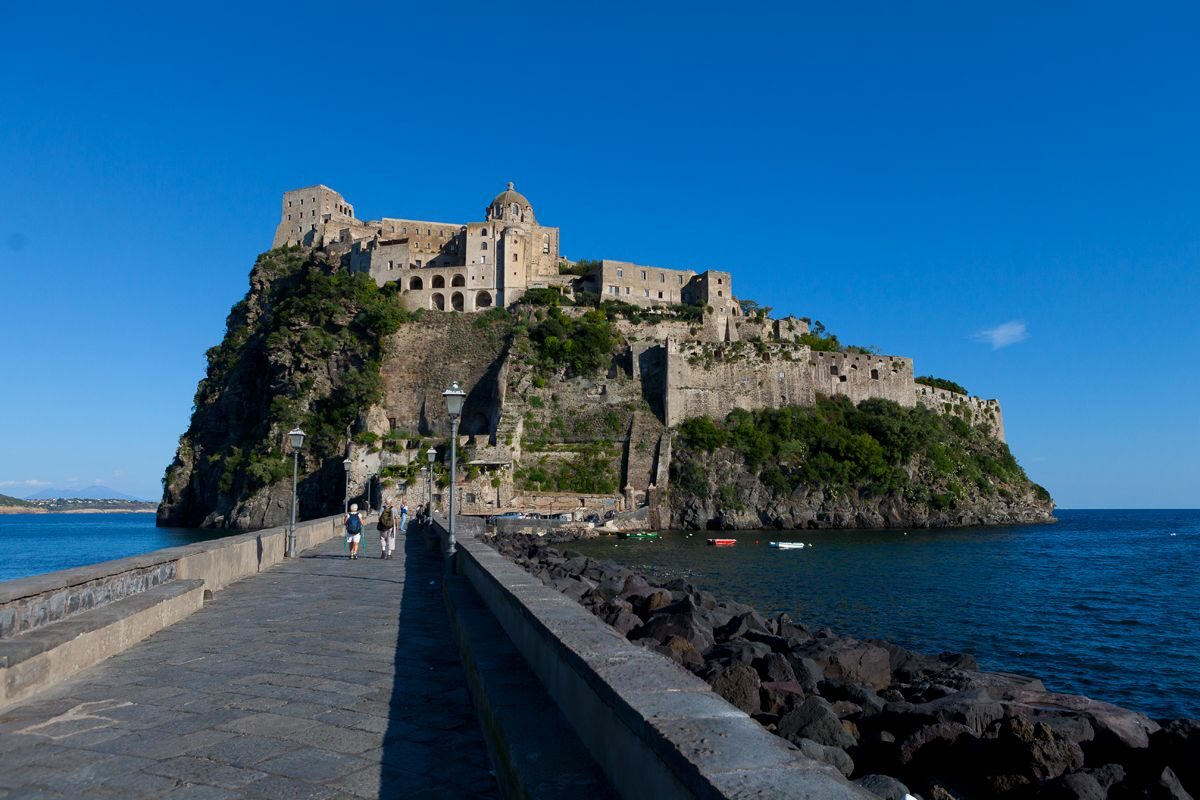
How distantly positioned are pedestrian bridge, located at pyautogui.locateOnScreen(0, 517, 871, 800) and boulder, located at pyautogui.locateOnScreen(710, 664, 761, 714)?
2458mm

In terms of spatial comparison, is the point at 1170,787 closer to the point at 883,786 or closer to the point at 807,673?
the point at 883,786

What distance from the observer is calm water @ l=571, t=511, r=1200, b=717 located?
16.7m

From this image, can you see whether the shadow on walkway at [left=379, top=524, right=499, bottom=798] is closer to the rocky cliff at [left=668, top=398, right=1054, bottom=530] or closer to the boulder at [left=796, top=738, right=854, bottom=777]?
the boulder at [left=796, top=738, right=854, bottom=777]

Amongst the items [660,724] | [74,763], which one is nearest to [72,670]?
[74,763]

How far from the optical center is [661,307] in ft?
237

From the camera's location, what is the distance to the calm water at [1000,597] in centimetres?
1670

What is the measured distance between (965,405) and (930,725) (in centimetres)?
7770

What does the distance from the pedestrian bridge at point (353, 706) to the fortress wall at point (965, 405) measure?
71051 millimetres

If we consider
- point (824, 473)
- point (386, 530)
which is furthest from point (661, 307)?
point (386, 530)

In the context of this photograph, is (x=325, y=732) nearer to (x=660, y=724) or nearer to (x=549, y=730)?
(x=549, y=730)

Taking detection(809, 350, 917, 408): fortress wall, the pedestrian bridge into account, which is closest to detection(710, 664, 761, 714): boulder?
the pedestrian bridge

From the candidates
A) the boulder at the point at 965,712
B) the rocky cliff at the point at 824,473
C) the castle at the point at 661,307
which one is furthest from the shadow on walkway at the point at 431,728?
the rocky cliff at the point at 824,473

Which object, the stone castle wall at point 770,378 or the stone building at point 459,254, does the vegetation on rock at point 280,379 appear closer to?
the stone building at point 459,254

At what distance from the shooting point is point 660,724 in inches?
112
